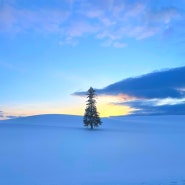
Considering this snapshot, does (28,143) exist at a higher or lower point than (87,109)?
lower

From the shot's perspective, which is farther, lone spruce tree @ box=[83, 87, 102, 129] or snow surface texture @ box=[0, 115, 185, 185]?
lone spruce tree @ box=[83, 87, 102, 129]

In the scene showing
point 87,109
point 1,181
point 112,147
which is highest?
point 87,109

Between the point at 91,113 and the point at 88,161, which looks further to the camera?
the point at 91,113

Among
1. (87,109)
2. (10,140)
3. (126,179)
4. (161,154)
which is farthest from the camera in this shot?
(87,109)

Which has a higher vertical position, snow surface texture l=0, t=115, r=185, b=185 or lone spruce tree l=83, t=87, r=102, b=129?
lone spruce tree l=83, t=87, r=102, b=129

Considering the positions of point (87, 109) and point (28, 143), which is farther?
point (87, 109)

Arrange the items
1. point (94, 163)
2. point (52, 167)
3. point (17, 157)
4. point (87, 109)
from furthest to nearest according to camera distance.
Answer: point (87, 109), point (17, 157), point (94, 163), point (52, 167)

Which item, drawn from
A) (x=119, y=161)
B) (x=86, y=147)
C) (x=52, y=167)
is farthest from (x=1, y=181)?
(x=86, y=147)

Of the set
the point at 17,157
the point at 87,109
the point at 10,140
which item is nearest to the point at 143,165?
the point at 17,157

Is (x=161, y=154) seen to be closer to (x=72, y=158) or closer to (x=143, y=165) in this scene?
(x=143, y=165)

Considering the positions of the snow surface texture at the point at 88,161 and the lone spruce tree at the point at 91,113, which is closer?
the snow surface texture at the point at 88,161

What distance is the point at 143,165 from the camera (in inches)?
927

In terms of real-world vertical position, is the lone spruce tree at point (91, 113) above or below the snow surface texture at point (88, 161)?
above

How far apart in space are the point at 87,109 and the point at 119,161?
23608 millimetres
